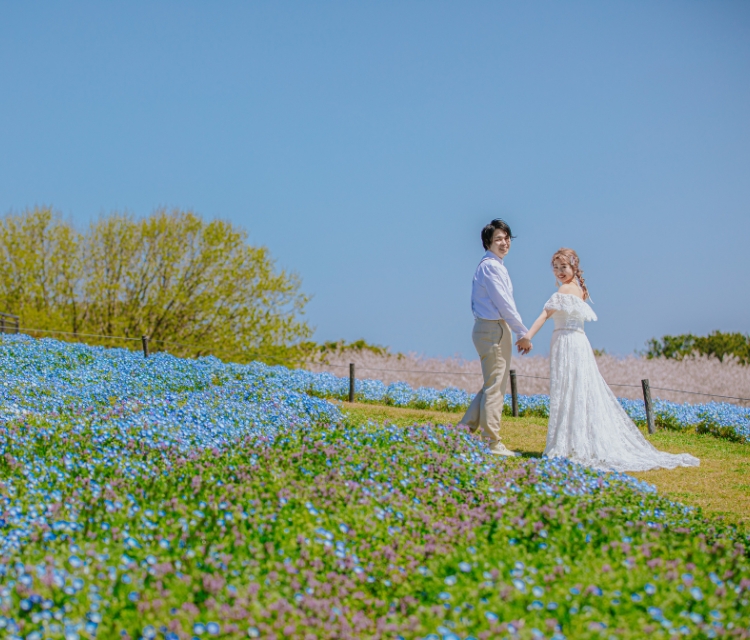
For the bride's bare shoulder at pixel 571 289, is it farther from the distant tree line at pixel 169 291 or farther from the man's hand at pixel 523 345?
the distant tree line at pixel 169 291

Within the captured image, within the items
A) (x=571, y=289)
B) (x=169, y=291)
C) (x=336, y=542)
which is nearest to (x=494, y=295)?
(x=571, y=289)

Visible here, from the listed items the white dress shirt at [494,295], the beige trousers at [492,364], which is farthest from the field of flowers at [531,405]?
the white dress shirt at [494,295]

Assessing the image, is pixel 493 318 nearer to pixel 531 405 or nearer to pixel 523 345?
pixel 523 345

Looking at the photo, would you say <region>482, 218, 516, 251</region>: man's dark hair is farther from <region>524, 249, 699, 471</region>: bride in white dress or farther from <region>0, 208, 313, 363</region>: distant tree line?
<region>0, 208, 313, 363</region>: distant tree line

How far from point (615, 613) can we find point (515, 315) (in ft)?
16.6

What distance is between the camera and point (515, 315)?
893cm

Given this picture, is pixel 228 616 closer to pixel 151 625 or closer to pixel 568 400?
pixel 151 625

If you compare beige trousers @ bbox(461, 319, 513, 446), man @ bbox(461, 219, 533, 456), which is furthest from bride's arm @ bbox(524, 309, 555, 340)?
beige trousers @ bbox(461, 319, 513, 446)

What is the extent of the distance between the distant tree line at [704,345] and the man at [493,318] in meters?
21.8

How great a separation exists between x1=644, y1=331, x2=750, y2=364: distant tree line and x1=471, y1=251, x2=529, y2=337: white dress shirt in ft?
72.2

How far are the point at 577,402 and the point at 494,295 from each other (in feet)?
6.74

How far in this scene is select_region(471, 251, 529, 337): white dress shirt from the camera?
895cm

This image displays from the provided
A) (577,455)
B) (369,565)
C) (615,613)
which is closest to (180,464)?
(369,565)

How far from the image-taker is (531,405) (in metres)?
16.3
